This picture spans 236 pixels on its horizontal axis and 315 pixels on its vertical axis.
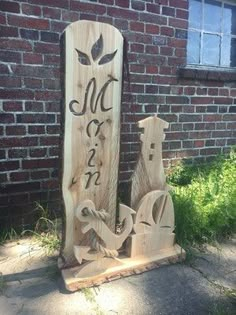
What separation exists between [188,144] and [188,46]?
1059 millimetres

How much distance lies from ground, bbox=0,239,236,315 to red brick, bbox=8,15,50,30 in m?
1.68

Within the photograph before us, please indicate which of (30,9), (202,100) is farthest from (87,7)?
(202,100)

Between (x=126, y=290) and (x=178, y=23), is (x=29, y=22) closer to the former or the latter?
(x=178, y=23)

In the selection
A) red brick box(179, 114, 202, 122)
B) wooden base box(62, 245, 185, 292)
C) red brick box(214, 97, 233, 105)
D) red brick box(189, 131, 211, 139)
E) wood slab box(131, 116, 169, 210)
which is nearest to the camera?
wooden base box(62, 245, 185, 292)

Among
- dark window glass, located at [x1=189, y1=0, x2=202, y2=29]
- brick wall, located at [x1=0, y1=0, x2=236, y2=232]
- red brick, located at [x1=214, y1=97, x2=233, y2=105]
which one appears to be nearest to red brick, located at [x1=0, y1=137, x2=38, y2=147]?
brick wall, located at [x1=0, y1=0, x2=236, y2=232]

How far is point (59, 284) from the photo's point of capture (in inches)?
88.2

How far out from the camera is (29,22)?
2762 mm

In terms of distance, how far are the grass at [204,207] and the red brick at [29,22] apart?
1736 mm

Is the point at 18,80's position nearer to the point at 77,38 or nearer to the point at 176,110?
the point at 77,38

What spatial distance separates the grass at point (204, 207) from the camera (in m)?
2.81

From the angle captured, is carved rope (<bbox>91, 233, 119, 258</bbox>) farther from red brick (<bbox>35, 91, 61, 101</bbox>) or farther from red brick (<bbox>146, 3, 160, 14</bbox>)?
red brick (<bbox>146, 3, 160, 14</bbox>)

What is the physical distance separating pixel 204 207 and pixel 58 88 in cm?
153

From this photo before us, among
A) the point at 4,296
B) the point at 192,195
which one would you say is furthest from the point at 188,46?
the point at 4,296

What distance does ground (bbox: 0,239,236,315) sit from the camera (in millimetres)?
2023
